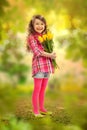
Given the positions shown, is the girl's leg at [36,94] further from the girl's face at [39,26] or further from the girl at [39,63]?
the girl's face at [39,26]

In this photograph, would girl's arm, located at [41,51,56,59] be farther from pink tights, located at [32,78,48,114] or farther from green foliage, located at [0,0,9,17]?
green foliage, located at [0,0,9,17]

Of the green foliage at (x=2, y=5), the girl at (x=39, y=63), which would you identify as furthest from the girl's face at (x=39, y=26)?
the green foliage at (x=2, y=5)

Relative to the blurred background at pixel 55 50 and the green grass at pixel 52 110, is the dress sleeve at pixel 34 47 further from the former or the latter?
the green grass at pixel 52 110

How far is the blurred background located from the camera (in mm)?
1990

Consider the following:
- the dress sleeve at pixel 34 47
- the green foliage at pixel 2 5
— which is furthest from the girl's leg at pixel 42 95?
the green foliage at pixel 2 5

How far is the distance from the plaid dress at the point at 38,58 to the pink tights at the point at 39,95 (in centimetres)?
4

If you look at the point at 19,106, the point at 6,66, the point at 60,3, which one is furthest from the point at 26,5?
the point at 19,106

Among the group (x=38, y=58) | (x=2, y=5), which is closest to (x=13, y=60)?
(x=38, y=58)

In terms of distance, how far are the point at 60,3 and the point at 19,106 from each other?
449 mm

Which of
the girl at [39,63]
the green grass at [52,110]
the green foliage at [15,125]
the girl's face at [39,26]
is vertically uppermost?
the girl's face at [39,26]

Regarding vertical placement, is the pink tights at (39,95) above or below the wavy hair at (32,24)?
below

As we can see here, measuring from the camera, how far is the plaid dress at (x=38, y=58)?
1.96 meters

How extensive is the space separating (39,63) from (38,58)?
2 cm

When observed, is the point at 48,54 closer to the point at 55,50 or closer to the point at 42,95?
the point at 55,50
